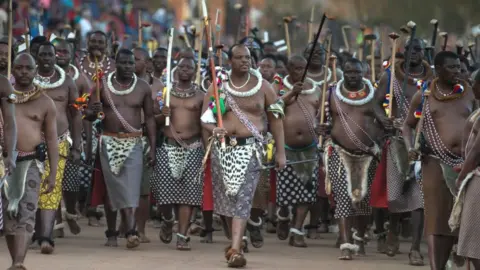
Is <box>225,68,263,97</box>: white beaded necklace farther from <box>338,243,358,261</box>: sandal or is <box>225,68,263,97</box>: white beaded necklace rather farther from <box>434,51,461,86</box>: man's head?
<box>434,51,461,86</box>: man's head

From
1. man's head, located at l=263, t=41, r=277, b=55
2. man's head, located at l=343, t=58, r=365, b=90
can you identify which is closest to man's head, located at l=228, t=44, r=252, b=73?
man's head, located at l=343, t=58, r=365, b=90

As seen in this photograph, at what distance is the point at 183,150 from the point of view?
15.7m

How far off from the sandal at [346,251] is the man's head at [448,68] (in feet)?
8.97

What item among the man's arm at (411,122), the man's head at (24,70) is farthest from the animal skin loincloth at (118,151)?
the man's arm at (411,122)

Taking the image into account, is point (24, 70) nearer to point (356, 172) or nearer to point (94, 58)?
point (356, 172)

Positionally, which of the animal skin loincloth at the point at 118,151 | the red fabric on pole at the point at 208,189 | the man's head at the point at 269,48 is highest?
the man's head at the point at 269,48

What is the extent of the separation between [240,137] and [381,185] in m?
1.82

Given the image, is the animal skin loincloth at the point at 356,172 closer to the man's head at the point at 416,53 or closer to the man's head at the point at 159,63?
the man's head at the point at 416,53

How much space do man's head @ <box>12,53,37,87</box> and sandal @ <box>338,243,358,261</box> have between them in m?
3.84

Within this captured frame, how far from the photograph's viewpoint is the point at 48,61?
1509 cm

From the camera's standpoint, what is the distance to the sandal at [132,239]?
49.8 feet

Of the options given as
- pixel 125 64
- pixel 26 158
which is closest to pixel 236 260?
pixel 26 158

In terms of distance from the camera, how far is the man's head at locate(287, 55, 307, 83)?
1691 cm

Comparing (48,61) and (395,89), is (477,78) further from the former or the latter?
(48,61)
